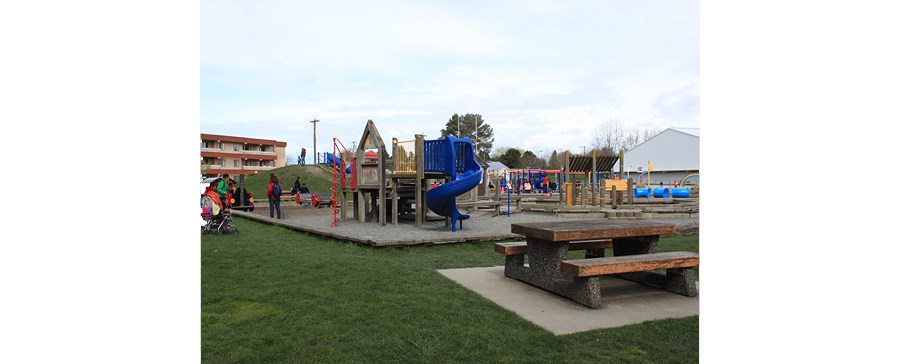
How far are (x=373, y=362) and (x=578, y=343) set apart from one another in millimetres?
1365

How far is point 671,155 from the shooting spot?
50.9m

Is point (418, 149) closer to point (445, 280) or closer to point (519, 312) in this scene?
point (445, 280)

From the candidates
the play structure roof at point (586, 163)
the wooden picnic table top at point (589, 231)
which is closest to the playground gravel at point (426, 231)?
the wooden picnic table top at point (589, 231)

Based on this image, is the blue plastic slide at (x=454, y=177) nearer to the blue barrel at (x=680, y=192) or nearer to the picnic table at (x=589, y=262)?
the picnic table at (x=589, y=262)

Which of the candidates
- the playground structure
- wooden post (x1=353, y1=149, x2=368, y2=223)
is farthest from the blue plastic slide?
wooden post (x1=353, y1=149, x2=368, y2=223)

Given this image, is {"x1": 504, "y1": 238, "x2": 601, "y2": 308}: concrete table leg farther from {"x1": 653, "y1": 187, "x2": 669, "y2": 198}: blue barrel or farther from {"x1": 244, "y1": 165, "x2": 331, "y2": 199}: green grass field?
{"x1": 244, "y1": 165, "x2": 331, "y2": 199}: green grass field

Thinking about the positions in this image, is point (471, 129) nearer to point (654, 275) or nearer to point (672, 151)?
point (672, 151)

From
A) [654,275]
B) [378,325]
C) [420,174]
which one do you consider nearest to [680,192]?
[420,174]

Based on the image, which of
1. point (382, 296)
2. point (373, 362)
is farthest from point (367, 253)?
point (373, 362)

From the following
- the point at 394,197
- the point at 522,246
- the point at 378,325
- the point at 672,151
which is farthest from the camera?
the point at 672,151

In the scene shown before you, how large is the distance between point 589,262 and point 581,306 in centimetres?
39

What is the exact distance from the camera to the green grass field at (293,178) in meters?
36.8

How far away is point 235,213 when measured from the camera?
51.7ft

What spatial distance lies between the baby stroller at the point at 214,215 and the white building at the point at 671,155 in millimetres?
42870
